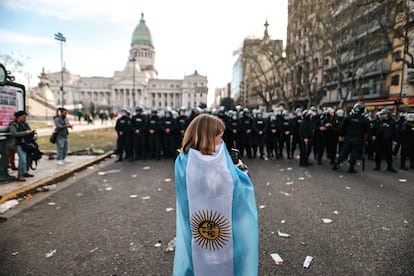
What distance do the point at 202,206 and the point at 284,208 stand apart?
132 inches

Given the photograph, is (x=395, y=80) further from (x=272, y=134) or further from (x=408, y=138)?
(x=272, y=134)

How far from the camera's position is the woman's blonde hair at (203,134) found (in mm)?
1920

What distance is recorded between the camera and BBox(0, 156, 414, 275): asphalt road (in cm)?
297

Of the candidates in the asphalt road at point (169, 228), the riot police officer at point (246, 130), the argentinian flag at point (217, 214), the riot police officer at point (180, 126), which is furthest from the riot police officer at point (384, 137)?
the argentinian flag at point (217, 214)

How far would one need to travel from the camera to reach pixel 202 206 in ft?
6.40

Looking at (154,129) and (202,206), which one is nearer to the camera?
(202,206)

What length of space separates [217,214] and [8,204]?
5.06 m

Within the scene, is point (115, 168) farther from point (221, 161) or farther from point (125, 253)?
point (221, 161)

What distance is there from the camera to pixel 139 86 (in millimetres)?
113812

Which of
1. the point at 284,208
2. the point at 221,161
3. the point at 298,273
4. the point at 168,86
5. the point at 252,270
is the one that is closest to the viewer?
the point at 221,161

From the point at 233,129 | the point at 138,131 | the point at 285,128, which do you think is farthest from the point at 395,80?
the point at 138,131

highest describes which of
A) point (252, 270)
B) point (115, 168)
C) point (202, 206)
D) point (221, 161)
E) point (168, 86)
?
point (168, 86)

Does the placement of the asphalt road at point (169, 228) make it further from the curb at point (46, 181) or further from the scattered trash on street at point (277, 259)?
the curb at point (46, 181)

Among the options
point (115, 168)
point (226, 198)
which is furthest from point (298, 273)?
point (115, 168)
